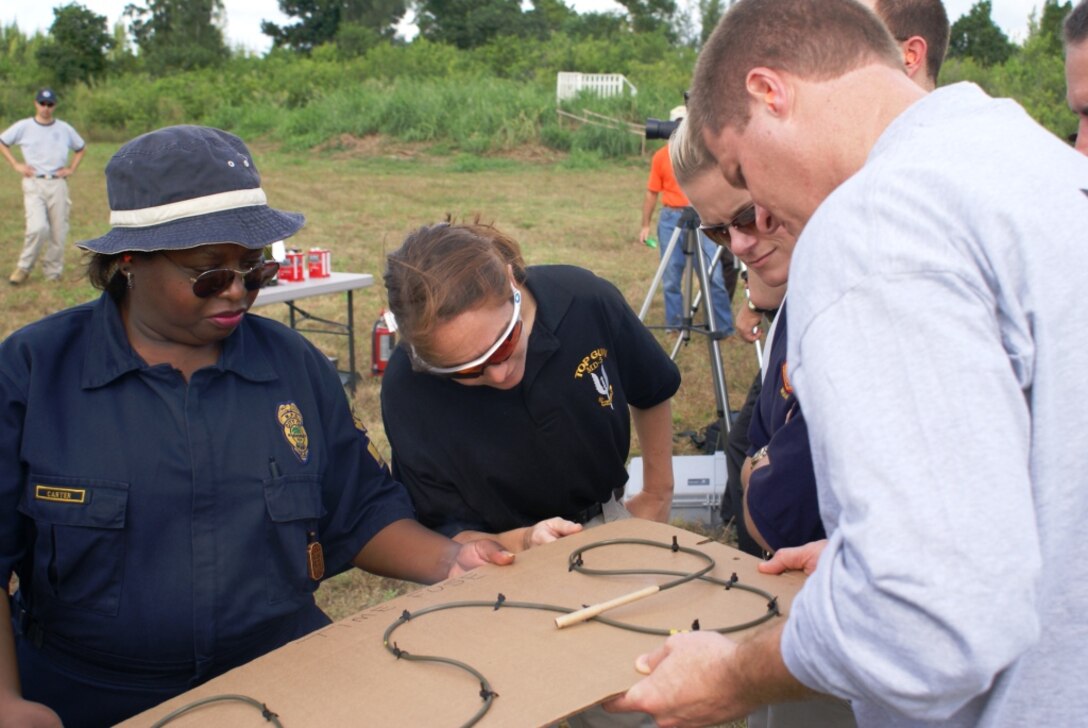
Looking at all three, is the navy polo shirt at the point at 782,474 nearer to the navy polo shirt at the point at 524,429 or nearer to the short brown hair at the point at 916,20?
the navy polo shirt at the point at 524,429

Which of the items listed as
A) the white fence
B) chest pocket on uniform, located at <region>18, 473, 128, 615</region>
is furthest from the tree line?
chest pocket on uniform, located at <region>18, 473, 128, 615</region>

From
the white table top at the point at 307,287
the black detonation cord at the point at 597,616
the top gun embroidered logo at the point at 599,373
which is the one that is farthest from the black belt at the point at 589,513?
the white table top at the point at 307,287

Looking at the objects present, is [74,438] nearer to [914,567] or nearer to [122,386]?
[122,386]

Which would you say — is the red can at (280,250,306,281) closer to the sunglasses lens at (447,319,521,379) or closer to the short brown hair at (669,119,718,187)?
the sunglasses lens at (447,319,521,379)

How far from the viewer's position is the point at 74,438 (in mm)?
2025

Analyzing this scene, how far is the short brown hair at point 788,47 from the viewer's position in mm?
1279

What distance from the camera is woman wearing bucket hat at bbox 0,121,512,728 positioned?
200 centimetres

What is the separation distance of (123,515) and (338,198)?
1710cm

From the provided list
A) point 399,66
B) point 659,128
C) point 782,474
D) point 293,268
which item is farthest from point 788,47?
point 399,66

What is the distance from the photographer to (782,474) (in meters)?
1.81

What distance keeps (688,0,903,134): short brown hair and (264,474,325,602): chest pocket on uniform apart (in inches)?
48.7

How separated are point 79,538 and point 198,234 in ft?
2.11

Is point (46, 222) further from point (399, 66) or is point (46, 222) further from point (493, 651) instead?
point (399, 66)

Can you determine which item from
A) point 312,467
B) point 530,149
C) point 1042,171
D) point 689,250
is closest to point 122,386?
point 312,467
